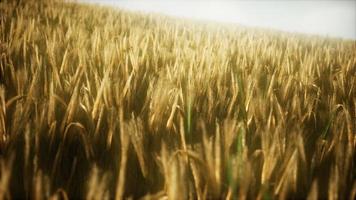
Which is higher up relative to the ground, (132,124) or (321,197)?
(132,124)

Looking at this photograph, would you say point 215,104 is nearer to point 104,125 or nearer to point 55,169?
point 104,125

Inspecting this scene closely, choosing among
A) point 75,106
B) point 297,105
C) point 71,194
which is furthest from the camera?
point 297,105

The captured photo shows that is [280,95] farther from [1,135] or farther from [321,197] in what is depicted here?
[1,135]

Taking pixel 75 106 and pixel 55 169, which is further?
pixel 75 106

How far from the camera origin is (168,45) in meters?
1.96

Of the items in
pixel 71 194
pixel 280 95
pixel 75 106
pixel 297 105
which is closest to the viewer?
pixel 71 194

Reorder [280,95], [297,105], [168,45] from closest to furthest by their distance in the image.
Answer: [297,105]
[280,95]
[168,45]

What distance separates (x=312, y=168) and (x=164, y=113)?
1.14 feet

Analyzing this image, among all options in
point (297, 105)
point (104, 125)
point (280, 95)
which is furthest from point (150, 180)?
point (280, 95)

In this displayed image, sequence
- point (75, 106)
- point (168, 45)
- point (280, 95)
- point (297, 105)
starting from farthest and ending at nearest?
1. point (168, 45)
2. point (280, 95)
3. point (297, 105)
4. point (75, 106)

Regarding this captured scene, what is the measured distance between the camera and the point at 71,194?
0.49 meters

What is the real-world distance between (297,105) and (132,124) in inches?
19.8

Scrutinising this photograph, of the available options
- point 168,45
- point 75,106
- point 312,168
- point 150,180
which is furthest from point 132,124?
point 168,45

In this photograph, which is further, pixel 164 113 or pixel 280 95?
pixel 280 95
